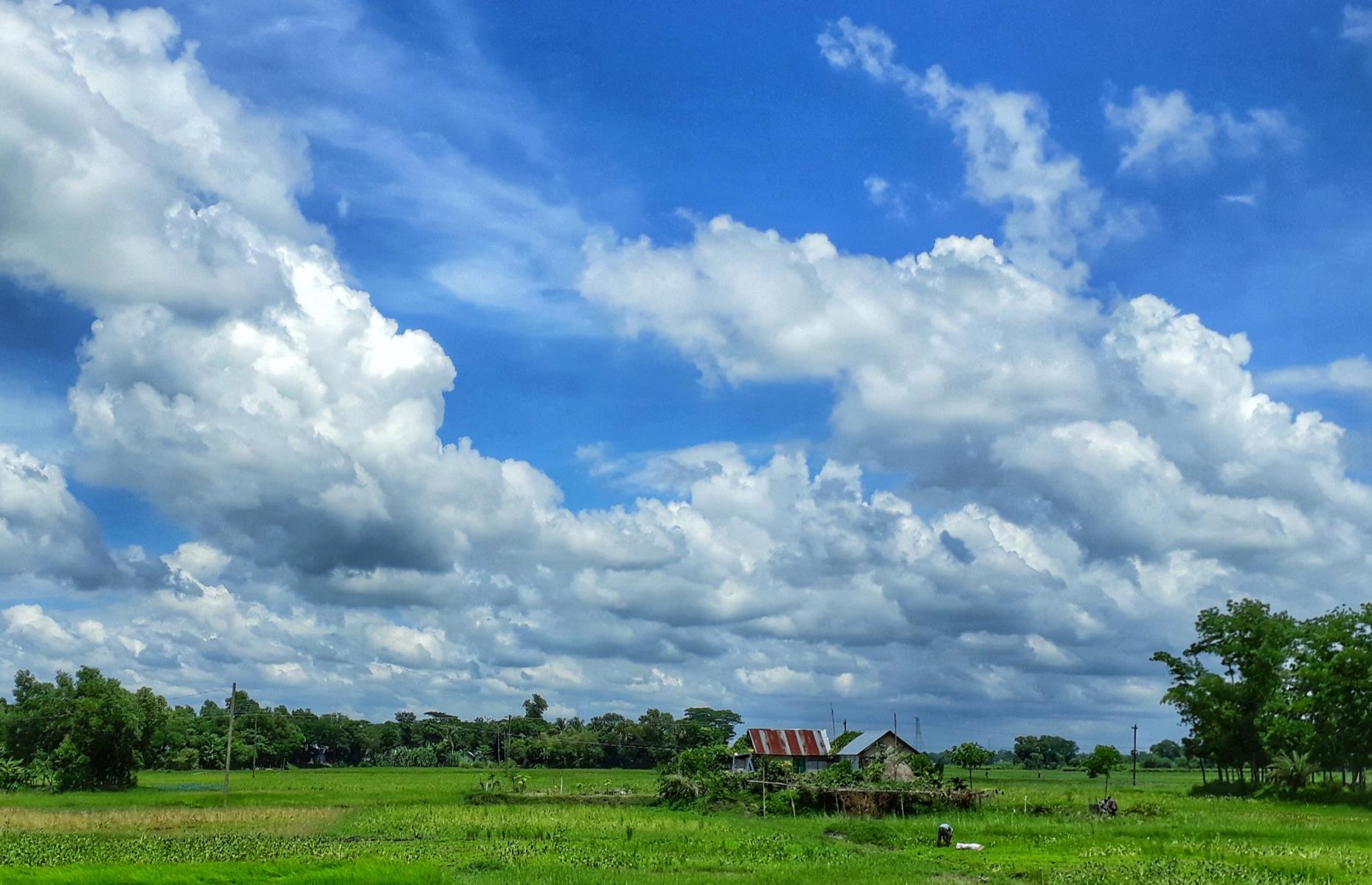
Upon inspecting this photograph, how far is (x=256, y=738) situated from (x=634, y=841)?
2994 inches

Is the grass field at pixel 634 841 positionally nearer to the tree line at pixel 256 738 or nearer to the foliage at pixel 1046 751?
the tree line at pixel 256 738

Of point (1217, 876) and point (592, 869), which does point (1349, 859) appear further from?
point (592, 869)

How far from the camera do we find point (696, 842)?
124 feet

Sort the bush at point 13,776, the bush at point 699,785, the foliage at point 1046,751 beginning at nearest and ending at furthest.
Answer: the bush at point 699,785
the bush at point 13,776
the foliage at point 1046,751

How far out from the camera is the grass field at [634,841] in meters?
28.0

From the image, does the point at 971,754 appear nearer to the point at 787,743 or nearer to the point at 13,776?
the point at 787,743

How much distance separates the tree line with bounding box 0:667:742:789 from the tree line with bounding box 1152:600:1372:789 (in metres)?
32.7

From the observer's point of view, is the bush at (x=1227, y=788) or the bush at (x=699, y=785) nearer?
the bush at (x=699, y=785)

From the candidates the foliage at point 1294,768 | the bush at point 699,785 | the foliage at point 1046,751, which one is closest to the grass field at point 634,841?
the bush at point 699,785

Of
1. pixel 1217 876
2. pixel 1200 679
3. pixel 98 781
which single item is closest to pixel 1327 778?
pixel 1200 679

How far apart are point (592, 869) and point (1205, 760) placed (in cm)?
5750

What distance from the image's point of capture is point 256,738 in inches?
3999

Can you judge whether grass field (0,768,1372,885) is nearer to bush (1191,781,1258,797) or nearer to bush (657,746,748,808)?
bush (657,746,748,808)

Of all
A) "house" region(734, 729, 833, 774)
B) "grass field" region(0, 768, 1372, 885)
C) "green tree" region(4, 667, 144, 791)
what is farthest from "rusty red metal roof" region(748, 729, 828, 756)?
"green tree" region(4, 667, 144, 791)
